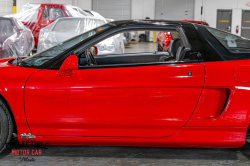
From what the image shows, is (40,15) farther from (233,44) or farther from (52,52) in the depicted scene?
(52,52)

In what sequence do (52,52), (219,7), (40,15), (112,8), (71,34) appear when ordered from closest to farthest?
(52,52) → (71,34) → (40,15) → (219,7) → (112,8)

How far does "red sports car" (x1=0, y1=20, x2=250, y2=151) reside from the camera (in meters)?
2.71

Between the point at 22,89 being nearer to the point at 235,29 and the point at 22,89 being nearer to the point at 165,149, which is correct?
the point at 165,149

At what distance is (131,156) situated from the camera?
9.96 feet

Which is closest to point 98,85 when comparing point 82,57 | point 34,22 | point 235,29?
point 82,57

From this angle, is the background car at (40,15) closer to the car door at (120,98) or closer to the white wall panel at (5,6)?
the car door at (120,98)

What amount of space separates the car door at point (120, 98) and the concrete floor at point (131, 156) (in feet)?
1.02

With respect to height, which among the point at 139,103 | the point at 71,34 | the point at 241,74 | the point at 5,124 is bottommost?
the point at 5,124

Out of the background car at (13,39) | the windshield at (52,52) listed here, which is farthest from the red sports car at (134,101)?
the background car at (13,39)

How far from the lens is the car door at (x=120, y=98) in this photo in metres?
2.71

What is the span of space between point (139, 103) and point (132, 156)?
59 cm

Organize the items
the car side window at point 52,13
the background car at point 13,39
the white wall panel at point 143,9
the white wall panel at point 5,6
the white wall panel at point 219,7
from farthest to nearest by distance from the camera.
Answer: the white wall panel at point 143,9 → the white wall panel at point 219,7 → the white wall panel at point 5,6 → the car side window at point 52,13 → the background car at point 13,39

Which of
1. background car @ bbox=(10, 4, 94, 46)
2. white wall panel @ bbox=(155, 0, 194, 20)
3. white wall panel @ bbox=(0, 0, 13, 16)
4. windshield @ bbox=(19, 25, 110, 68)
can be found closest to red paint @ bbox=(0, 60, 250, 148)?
windshield @ bbox=(19, 25, 110, 68)

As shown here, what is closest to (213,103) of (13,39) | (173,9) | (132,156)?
(132,156)
